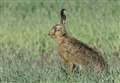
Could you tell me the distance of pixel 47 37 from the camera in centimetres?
1280

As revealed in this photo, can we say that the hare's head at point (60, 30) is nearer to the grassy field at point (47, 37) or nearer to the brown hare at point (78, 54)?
the brown hare at point (78, 54)

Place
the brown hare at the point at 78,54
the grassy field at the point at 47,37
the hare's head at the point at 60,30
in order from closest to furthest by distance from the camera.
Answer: the grassy field at the point at 47,37 → the brown hare at the point at 78,54 → the hare's head at the point at 60,30

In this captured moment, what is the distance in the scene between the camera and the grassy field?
327 inches

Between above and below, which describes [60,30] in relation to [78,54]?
above

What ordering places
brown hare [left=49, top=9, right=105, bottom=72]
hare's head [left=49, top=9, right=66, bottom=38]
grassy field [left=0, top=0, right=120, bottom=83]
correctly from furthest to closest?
hare's head [left=49, top=9, right=66, bottom=38] < brown hare [left=49, top=9, right=105, bottom=72] < grassy field [left=0, top=0, right=120, bottom=83]

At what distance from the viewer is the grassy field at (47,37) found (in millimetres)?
8296

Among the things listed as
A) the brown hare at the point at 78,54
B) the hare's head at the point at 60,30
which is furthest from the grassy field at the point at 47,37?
the hare's head at the point at 60,30

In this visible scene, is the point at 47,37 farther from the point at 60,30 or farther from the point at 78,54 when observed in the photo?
the point at 78,54

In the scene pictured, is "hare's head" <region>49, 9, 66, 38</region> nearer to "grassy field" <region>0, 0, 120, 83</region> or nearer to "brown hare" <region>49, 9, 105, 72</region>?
"brown hare" <region>49, 9, 105, 72</region>

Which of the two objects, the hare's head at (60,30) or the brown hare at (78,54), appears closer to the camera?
the brown hare at (78,54)

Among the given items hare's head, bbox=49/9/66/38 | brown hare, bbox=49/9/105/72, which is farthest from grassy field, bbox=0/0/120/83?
hare's head, bbox=49/9/66/38

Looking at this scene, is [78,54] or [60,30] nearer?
[78,54]

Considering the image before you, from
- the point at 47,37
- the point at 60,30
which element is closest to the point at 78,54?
→ the point at 60,30

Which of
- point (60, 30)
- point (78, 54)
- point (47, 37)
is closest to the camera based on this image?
point (78, 54)
